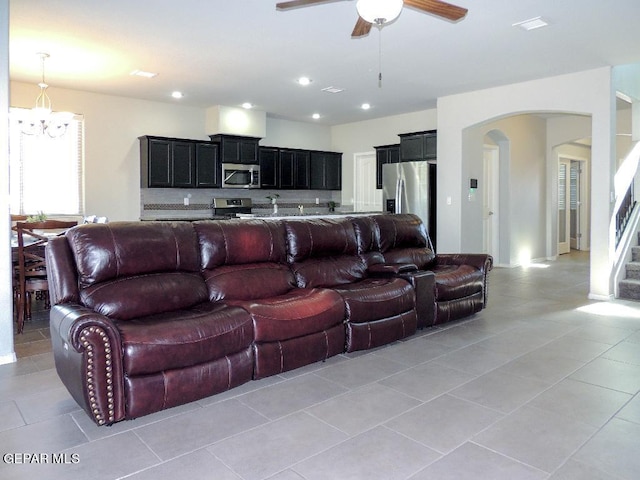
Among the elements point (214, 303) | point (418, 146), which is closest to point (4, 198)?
point (214, 303)

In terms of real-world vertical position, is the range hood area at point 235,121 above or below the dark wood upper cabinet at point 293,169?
above

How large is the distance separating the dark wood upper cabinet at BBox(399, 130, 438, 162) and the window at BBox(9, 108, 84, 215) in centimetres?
526

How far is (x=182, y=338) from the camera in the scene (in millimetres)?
2699

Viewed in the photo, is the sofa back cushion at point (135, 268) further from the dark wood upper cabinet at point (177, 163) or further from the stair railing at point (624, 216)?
the stair railing at point (624, 216)

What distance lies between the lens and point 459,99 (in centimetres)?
739

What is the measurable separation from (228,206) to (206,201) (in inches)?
15.6

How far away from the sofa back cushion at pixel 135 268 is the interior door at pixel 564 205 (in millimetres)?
9704

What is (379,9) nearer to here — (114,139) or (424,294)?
(424,294)

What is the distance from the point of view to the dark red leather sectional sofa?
2553 millimetres

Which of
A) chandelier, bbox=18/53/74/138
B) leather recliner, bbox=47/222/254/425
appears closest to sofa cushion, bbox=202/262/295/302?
leather recliner, bbox=47/222/254/425

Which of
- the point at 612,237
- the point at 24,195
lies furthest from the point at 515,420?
the point at 24,195

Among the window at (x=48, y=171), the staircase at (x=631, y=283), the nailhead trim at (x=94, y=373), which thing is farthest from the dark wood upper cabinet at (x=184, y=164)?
the staircase at (x=631, y=283)

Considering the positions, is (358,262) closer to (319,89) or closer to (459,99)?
(319,89)

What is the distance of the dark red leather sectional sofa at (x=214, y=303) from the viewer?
2553mm
